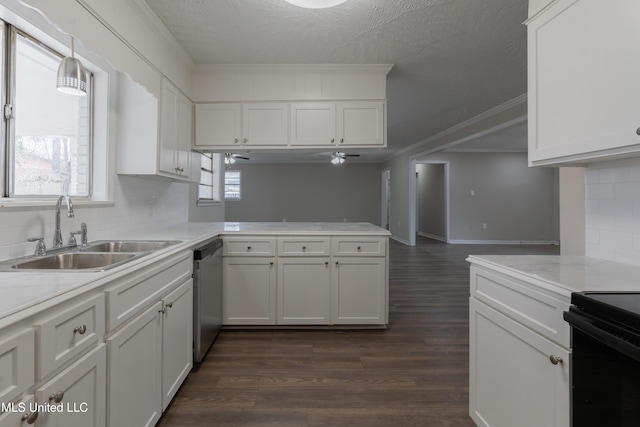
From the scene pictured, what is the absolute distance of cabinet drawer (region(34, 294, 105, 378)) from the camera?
812 mm

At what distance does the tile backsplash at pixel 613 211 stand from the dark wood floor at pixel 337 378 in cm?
111

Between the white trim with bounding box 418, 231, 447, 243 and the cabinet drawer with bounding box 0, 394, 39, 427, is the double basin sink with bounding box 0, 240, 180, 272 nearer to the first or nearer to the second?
the cabinet drawer with bounding box 0, 394, 39, 427

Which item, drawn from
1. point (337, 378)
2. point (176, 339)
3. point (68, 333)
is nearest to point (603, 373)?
point (337, 378)

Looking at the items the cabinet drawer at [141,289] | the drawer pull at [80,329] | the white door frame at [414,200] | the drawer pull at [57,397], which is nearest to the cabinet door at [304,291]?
the cabinet drawer at [141,289]

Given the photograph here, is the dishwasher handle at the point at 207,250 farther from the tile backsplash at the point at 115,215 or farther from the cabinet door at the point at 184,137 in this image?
the cabinet door at the point at 184,137

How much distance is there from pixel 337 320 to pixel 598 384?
1974mm

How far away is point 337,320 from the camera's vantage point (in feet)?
8.84

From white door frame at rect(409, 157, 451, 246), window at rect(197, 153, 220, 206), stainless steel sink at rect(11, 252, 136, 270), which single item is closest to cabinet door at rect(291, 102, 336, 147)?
window at rect(197, 153, 220, 206)

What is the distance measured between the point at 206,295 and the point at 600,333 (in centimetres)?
210

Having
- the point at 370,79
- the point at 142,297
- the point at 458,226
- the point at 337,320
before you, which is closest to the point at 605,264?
the point at 337,320

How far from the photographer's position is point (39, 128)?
1731 mm

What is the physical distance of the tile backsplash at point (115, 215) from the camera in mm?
1431

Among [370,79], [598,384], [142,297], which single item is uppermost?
[370,79]

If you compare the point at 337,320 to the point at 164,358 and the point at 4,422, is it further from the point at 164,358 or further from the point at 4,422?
the point at 4,422
